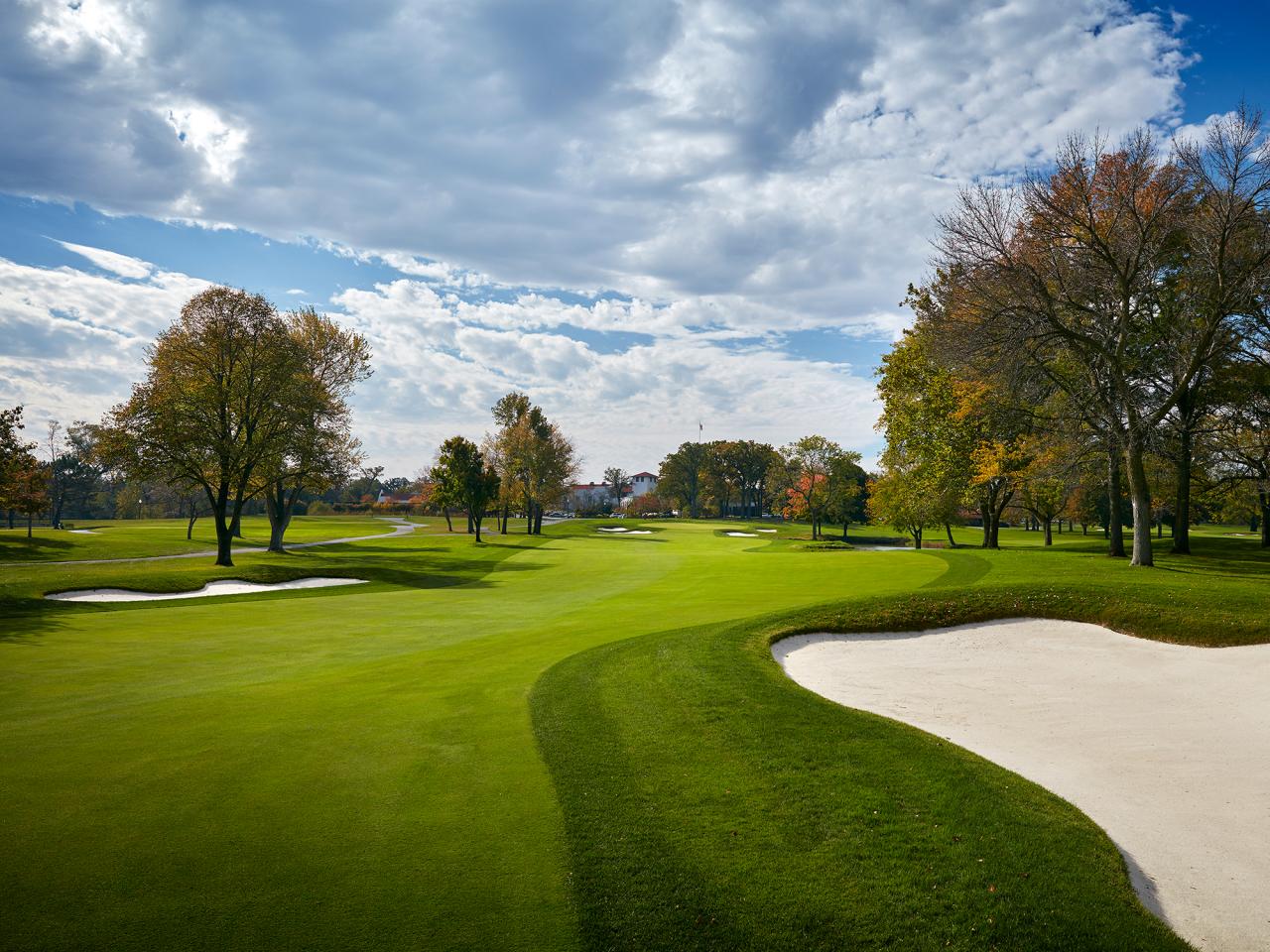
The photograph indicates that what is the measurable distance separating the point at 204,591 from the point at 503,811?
953 inches

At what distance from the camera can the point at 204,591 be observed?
993 inches

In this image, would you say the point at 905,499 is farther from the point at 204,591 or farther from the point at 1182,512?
the point at 204,591

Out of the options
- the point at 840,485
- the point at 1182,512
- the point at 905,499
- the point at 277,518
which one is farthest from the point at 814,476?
the point at 277,518

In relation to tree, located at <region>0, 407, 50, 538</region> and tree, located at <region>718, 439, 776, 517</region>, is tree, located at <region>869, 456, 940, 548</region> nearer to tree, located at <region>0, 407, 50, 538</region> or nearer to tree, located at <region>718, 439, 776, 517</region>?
tree, located at <region>0, 407, 50, 538</region>

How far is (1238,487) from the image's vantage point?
4131 cm

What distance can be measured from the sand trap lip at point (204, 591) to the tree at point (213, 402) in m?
6.10

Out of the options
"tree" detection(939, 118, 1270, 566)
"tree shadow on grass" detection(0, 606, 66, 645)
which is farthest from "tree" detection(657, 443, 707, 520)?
"tree shadow on grass" detection(0, 606, 66, 645)

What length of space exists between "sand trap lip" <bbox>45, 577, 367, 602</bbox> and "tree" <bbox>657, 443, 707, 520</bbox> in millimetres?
106711

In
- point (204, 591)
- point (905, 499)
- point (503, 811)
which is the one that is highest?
point (905, 499)

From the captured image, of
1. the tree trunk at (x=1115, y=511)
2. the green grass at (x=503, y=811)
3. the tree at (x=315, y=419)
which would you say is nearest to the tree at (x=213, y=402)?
the tree at (x=315, y=419)

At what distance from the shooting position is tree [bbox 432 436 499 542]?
192 feet

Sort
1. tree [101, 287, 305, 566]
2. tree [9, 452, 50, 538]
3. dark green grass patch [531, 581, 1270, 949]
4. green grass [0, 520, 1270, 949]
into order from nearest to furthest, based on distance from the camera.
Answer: green grass [0, 520, 1270, 949]
dark green grass patch [531, 581, 1270, 949]
tree [101, 287, 305, 566]
tree [9, 452, 50, 538]

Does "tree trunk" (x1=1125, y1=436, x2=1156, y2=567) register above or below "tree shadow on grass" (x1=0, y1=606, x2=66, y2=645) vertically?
above

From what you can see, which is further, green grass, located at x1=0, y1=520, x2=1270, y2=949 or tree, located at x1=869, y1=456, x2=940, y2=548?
tree, located at x1=869, y1=456, x2=940, y2=548
